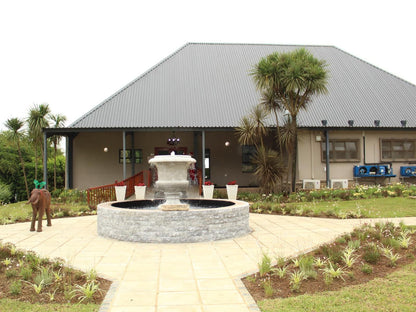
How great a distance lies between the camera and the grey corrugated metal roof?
58.4 feet

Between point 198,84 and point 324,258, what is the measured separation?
617 inches

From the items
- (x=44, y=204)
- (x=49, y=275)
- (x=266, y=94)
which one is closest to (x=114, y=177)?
(x=266, y=94)

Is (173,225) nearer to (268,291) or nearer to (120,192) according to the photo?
(268,291)

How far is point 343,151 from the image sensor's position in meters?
18.8

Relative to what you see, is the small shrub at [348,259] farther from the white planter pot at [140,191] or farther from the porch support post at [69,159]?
the porch support post at [69,159]

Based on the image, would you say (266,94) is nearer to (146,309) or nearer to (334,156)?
(334,156)

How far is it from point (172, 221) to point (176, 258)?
136cm

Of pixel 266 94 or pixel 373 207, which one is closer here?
pixel 373 207

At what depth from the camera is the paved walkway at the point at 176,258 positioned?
4.57m

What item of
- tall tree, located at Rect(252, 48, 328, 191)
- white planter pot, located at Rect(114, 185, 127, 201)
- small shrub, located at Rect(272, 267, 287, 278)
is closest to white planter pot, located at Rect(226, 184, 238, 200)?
tall tree, located at Rect(252, 48, 328, 191)

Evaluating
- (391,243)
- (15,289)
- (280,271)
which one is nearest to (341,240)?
(391,243)

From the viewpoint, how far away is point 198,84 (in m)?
20.6

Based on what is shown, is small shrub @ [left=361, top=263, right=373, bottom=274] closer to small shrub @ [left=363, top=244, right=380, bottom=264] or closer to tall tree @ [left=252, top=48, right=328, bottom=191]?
small shrub @ [left=363, top=244, right=380, bottom=264]

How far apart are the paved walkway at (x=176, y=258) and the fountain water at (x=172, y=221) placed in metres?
0.24
